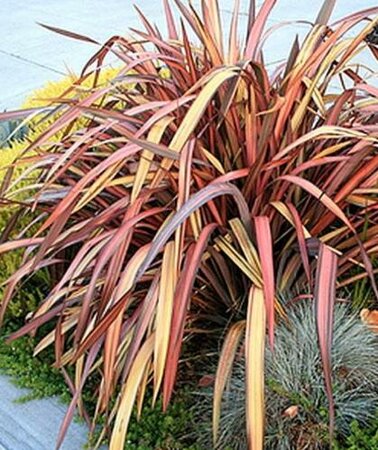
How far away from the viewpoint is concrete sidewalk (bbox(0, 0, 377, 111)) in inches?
193

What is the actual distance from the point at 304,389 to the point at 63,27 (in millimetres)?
4437

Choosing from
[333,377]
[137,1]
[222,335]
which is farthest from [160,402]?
[137,1]

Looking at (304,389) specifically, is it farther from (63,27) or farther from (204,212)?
(63,27)

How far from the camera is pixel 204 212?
81.0 inches

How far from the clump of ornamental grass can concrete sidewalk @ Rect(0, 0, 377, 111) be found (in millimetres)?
2957

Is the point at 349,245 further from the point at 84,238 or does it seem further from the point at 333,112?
the point at 84,238

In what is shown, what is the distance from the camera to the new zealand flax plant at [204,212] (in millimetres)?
1773

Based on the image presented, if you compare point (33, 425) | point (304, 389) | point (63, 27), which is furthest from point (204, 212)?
point (63, 27)

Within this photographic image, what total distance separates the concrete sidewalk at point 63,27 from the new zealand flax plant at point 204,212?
2.48 metres

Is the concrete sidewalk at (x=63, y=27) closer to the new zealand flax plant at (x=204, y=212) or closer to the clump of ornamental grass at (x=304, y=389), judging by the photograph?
the new zealand flax plant at (x=204, y=212)

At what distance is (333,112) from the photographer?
2.11 meters

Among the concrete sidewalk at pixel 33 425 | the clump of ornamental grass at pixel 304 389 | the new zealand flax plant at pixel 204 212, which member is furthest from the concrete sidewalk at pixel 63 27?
the clump of ornamental grass at pixel 304 389

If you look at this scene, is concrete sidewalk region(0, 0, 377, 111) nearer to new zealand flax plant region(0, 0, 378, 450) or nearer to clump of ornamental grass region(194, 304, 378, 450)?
new zealand flax plant region(0, 0, 378, 450)

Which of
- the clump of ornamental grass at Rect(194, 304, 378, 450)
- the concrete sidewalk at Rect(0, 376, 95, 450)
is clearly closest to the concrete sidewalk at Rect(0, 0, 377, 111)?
the concrete sidewalk at Rect(0, 376, 95, 450)
